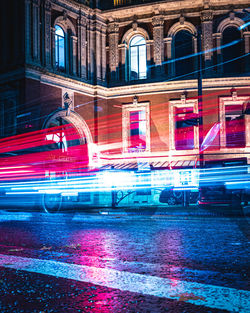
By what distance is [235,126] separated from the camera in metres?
26.5

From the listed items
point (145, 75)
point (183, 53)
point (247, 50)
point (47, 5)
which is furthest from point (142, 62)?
point (47, 5)

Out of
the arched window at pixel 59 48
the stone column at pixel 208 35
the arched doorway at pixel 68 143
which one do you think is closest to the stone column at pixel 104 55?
the arched window at pixel 59 48

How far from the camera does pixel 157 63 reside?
27.3m

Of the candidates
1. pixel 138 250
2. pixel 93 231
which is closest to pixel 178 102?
pixel 93 231

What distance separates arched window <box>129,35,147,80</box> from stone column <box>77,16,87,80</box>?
3.43 meters

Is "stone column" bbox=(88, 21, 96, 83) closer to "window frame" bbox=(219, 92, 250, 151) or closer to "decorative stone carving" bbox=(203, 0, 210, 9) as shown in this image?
"decorative stone carving" bbox=(203, 0, 210, 9)

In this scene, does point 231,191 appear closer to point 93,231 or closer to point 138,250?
point 93,231

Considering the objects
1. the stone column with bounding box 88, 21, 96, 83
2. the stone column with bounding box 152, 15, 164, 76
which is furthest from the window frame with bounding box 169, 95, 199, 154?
the stone column with bounding box 88, 21, 96, 83

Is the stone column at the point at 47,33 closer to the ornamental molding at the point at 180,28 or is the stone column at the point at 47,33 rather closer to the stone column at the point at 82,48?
the stone column at the point at 82,48

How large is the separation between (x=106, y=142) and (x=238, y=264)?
2210 centimetres

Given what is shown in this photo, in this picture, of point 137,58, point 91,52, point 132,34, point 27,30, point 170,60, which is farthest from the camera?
point 137,58

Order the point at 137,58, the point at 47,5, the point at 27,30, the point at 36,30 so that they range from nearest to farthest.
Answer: the point at 27,30
the point at 36,30
the point at 47,5
the point at 137,58

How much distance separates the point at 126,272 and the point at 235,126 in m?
22.4

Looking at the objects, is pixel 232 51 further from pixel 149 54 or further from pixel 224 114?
pixel 149 54
